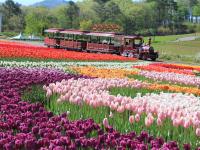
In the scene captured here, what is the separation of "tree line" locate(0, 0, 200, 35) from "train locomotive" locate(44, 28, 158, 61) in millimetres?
36451

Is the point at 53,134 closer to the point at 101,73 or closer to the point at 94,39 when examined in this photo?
the point at 101,73

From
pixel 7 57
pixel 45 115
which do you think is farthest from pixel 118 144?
pixel 7 57

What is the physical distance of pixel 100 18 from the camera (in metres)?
127

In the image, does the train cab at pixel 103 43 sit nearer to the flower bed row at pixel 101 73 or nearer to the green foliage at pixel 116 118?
the flower bed row at pixel 101 73

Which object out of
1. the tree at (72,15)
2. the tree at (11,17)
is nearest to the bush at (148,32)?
the tree at (72,15)

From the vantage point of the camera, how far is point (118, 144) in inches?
218

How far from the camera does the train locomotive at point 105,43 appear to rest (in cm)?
4291

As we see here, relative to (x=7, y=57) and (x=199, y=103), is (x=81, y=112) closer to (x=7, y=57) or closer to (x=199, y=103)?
(x=199, y=103)

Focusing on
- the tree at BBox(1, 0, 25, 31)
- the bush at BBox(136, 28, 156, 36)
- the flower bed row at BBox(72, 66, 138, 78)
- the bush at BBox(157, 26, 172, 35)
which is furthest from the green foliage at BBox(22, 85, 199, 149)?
the bush at BBox(157, 26, 172, 35)

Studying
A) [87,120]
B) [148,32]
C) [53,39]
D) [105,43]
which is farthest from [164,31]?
[87,120]

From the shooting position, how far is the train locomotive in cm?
4291

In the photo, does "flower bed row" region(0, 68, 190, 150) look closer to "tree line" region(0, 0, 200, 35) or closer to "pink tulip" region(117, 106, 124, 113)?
"pink tulip" region(117, 106, 124, 113)

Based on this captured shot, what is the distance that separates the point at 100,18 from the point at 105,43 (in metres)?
81.7

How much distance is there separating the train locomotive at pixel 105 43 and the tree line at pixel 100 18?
1435 inches
